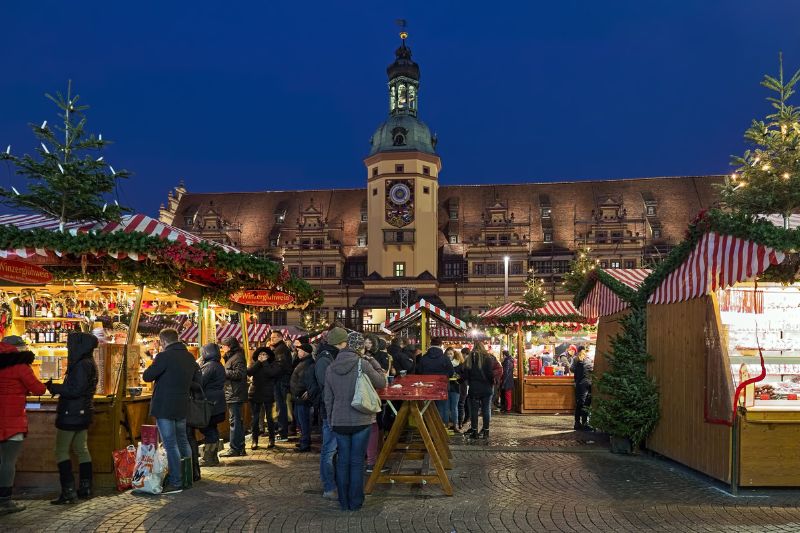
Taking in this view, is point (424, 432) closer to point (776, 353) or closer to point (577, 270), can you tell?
point (776, 353)

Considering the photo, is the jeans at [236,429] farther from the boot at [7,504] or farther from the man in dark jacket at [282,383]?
the boot at [7,504]

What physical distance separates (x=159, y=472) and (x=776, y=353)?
7646mm

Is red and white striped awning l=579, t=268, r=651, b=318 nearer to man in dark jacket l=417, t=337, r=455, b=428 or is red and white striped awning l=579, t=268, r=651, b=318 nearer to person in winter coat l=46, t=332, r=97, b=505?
man in dark jacket l=417, t=337, r=455, b=428

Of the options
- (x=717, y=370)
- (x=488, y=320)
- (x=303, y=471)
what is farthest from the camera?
(x=488, y=320)

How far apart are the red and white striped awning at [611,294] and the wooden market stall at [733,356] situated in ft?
7.46

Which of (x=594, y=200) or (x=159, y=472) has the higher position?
(x=594, y=200)

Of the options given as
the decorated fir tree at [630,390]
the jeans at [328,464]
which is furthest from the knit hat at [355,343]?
the decorated fir tree at [630,390]

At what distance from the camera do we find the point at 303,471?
9836 millimetres

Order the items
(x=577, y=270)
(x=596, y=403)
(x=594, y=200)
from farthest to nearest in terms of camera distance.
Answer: (x=594, y=200)
(x=577, y=270)
(x=596, y=403)

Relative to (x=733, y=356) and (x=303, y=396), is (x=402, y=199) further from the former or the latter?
(x=733, y=356)

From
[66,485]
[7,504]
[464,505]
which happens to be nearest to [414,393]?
[464,505]

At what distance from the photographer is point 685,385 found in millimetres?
10047

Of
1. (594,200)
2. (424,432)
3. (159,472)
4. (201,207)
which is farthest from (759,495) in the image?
(201,207)

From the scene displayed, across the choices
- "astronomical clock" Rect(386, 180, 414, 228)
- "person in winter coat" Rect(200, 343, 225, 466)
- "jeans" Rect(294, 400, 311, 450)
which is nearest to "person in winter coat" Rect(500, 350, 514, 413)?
"jeans" Rect(294, 400, 311, 450)
